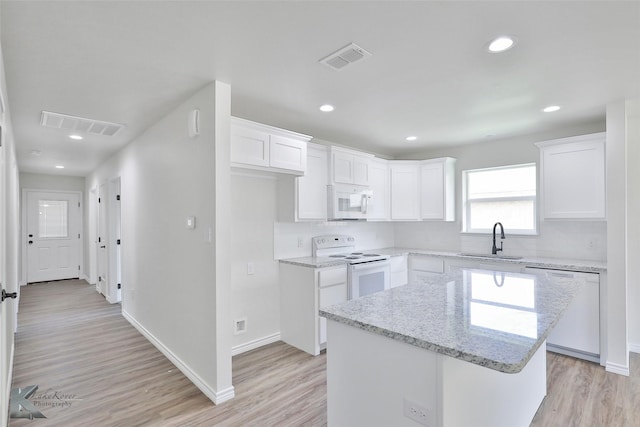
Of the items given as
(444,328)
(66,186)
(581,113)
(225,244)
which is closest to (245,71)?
(225,244)

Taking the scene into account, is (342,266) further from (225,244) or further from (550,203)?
(550,203)

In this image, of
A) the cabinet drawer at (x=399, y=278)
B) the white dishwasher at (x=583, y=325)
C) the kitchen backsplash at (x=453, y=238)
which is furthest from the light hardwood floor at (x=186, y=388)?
the cabinet drawer at (x=399, y=278)

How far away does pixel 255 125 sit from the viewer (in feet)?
9.86

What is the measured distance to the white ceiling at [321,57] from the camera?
5.55ft

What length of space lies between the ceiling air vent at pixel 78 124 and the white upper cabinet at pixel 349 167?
2390mm

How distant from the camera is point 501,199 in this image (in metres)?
4.39

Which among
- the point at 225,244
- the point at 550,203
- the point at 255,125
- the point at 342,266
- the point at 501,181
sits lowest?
the point at 342,266

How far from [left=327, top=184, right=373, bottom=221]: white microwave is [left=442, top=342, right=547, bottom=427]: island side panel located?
2398 millimetres

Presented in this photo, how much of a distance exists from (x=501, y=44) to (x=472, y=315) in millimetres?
1597

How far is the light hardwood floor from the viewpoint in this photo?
2336mm

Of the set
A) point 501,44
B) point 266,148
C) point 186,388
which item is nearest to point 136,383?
point 186,388

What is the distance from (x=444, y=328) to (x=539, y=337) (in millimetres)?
358

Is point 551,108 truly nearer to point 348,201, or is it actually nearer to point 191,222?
point 348,201

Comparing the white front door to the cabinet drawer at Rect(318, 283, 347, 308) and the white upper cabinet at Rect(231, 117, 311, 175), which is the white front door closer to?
the white upper cabinet at Rect(231, 117, 311, 175)
